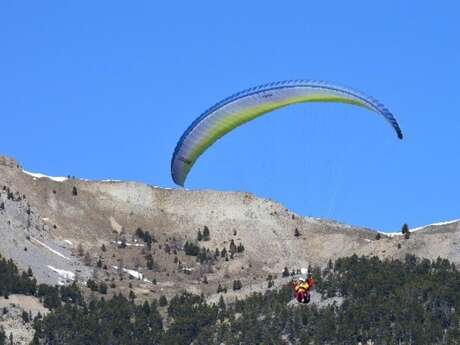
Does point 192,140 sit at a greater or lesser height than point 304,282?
greater

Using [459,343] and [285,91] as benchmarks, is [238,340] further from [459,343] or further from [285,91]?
[285,91]

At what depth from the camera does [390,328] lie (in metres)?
198

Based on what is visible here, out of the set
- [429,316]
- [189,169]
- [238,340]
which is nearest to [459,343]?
[429,316]

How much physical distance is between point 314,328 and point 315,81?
9678 centimetres

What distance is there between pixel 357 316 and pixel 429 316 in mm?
7442

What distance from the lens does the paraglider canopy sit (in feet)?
343

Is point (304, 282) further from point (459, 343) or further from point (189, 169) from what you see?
point (459, 343)

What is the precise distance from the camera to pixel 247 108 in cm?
10856

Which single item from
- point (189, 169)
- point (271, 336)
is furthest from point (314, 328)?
point (189, 169)

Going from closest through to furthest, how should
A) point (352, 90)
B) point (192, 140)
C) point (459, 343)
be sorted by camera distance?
point (352, 90)
point (192, 140)
point (459, 343)

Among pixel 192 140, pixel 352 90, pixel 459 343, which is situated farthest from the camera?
pixel 459 343

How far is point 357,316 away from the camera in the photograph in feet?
655

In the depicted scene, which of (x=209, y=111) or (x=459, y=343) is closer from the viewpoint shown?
(x=209, y=111)

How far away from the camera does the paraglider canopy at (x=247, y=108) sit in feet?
343
